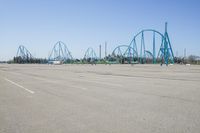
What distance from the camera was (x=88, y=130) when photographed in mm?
5457

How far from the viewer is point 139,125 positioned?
581cm

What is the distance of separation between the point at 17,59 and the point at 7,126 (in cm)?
20127

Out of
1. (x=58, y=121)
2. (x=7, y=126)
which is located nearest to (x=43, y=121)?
(x=58, y=121)

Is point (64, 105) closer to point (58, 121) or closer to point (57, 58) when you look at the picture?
point (58, 121)

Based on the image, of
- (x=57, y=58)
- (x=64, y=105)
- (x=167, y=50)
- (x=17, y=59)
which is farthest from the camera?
(x=17, y=59)

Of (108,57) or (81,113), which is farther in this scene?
(108,57)

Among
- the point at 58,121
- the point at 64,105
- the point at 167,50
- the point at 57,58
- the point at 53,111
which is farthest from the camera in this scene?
the point at 57,58

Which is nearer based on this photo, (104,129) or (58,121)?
(104,129)

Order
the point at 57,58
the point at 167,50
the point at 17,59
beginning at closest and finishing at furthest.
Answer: the point at 167,50 → the point at 57,58 → the point at 17,59

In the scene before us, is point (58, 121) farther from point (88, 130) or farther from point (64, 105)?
point (64, 105)

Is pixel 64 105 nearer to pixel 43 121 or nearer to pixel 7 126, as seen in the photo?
pixel 43 121

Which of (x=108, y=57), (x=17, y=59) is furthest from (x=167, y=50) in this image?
(x=17, y=59)

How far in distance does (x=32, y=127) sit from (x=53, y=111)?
6.10ft

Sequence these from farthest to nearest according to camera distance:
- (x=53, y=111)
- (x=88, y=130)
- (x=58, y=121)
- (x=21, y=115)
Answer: (x=53, y=111), (x=21, y=115), (x=58, y=121), (x=88, y=130)
